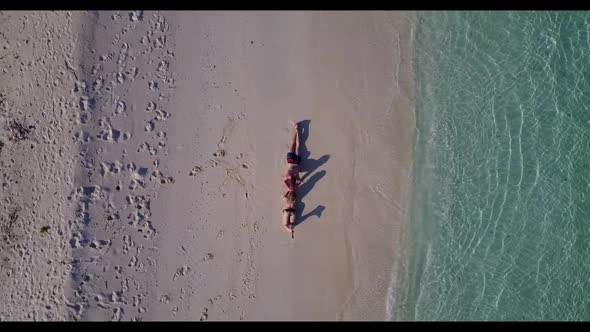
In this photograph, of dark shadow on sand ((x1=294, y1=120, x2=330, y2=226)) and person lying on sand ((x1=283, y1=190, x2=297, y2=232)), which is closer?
person lying on sand ((x1=283, y1=190, x2=297, y2=232))

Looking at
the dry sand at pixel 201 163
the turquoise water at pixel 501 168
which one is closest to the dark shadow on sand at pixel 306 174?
the dry sand at pixel 201 163

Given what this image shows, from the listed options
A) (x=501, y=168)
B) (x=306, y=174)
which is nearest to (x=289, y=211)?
(x=306, y=174)

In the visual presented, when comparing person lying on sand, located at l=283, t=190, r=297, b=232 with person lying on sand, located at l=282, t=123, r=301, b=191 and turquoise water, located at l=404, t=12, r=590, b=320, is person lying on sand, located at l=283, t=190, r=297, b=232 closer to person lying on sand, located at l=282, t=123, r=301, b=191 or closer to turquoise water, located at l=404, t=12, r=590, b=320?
person lying on sand, located at l=282, t=123, r=301, b=191

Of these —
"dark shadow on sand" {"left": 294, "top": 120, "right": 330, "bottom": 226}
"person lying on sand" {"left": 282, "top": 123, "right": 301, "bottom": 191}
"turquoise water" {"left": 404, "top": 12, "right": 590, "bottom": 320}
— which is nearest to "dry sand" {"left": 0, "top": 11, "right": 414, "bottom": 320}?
"dark shadow on sand" {"left": 294, "top": 120, "right": 330, "bottom": 226}

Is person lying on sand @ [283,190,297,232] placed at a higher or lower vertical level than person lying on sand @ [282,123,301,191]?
lower

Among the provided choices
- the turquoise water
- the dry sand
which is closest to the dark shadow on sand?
the dry sand

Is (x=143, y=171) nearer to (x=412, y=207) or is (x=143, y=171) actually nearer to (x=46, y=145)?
(x=46, y=145)
